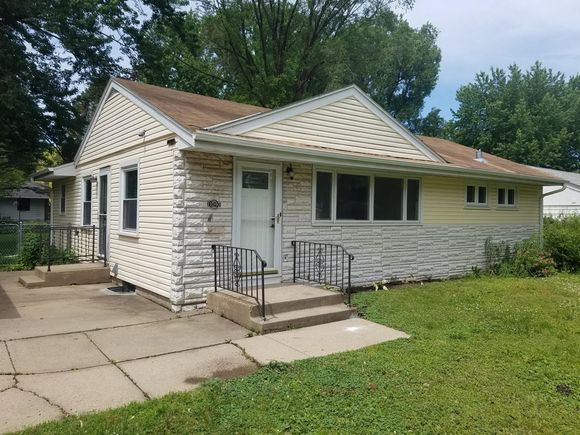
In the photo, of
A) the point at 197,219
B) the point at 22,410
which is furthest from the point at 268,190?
the point at 22,410

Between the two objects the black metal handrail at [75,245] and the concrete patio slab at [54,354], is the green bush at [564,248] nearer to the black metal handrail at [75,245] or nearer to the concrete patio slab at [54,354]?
the black metal handrail at [75,245]

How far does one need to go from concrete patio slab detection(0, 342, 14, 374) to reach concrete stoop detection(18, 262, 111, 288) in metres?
3.98

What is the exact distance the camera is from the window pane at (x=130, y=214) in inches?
332

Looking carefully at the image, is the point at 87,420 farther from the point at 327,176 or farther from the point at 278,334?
the point at 327,176

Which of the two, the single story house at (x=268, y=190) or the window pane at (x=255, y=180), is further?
the window pane at (x=255, y=180)

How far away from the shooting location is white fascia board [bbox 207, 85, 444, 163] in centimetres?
709

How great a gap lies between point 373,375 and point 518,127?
114 feet

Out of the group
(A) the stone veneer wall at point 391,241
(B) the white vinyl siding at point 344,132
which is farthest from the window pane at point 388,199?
(B) the white vinyl siding at point 344,132

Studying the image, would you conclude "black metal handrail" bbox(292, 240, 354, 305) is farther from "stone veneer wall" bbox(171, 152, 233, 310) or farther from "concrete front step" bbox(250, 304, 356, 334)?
"stone veneer wall" bbox(171, 152, 233, 310)

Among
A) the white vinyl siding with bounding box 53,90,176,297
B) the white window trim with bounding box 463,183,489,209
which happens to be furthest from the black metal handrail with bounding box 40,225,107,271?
the white window trim with bounding box 463,183,489,209

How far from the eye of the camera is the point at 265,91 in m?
23.7

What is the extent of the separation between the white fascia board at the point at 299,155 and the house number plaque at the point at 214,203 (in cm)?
79

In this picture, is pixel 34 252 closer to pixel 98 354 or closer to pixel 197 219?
pixel 197 219

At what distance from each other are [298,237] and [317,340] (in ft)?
9.11
